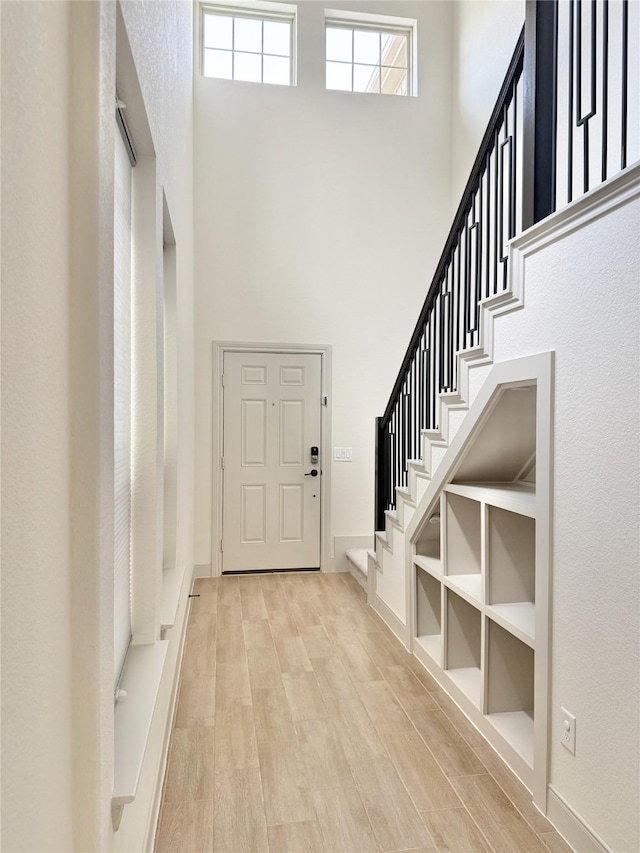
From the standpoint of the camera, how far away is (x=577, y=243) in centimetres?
183

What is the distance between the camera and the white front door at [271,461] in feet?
16.7

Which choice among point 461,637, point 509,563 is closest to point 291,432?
point 461,637

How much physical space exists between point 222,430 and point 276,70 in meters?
3.35

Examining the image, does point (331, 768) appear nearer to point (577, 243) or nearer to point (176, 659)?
point (176, 659)

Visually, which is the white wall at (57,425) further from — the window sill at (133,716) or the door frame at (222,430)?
the door frame at (222,430)

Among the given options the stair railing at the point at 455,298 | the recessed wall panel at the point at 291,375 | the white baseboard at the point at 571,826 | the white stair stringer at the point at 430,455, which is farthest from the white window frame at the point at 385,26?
the white baseboard at the point at 571,826

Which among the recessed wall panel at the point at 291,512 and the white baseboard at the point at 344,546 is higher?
the recessed wall panel at the point at 291,512

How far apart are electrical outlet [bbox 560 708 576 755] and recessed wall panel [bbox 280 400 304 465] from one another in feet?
11.5

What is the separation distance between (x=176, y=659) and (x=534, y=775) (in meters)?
1.75

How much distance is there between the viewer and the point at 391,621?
3734 mm

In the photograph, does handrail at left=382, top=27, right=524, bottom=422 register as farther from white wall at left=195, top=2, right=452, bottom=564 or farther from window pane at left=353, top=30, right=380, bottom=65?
window pane at left=353, top=30, right=380, bottom=65

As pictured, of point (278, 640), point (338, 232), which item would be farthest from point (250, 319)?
point (278, 640)

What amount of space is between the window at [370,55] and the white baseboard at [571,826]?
5639 millimetres

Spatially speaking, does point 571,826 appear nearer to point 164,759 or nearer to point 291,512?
point 164,759
